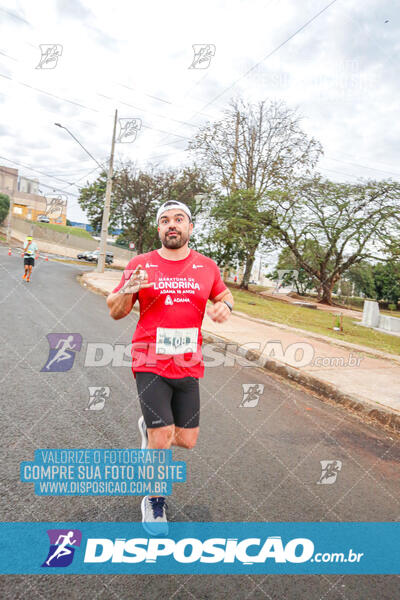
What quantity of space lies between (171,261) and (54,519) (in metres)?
1.70

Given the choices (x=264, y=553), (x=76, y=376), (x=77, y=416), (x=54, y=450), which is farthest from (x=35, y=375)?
(x=264, y=553)

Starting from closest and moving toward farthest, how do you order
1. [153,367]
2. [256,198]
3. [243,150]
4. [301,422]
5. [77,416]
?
[153,367], [77,416], [301,422], [256,198], [243,150]

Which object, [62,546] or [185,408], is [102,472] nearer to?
[62,546]

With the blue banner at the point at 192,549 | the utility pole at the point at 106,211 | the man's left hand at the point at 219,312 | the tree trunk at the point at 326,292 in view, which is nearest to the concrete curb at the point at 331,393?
the blue banner at the point at 192,549

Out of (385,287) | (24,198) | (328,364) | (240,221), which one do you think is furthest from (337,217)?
(24,198)

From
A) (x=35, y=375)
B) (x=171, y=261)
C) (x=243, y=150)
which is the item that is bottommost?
(x=35, y=375)

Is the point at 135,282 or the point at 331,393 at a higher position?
the point at 135,282

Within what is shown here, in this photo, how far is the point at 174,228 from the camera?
2.67 metres

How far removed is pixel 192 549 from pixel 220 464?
3.35 feet

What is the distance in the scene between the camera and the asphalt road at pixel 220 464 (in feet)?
6.68

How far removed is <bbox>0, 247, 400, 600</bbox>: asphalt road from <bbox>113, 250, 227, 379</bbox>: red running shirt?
0.94 meters

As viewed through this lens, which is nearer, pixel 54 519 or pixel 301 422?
pixel 54 519

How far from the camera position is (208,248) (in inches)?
1256

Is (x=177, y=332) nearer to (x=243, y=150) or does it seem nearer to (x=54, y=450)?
(x=54, y=450)
